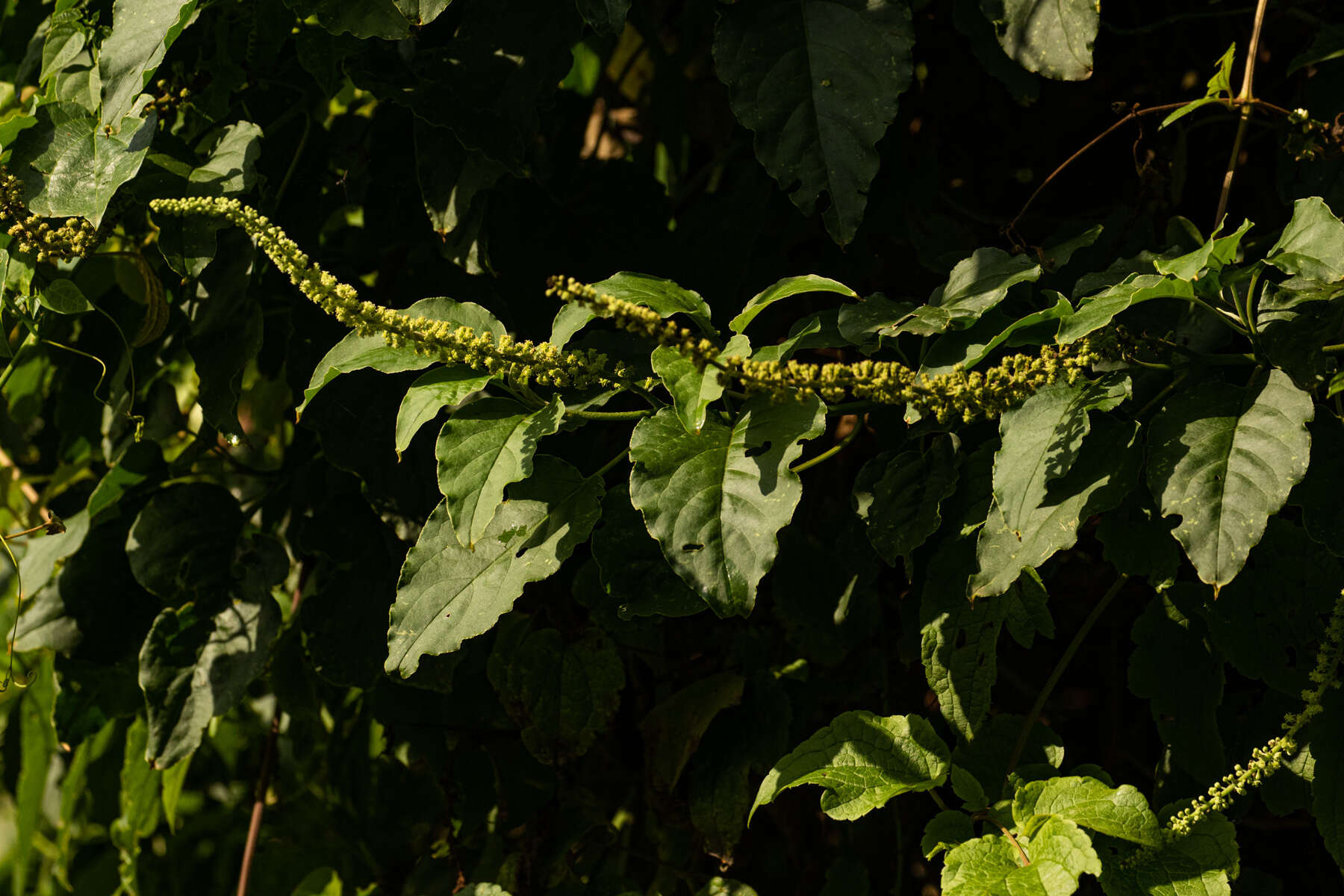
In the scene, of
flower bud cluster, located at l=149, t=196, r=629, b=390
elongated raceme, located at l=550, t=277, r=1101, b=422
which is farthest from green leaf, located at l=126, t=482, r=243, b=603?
elongated raceme, located at l=550, t=277, r=1101, b=422

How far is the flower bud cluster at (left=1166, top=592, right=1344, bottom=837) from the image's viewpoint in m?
0.93

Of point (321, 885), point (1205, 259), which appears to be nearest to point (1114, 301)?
point (1205, 259)

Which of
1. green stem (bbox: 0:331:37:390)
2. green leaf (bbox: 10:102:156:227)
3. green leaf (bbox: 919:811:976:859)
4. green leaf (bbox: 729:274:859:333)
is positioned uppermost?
green leaf (bbox: 10:102:156:227)

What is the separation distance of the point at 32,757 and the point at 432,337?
1.57 meters

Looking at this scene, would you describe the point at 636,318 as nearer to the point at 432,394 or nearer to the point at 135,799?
the point at 432,394

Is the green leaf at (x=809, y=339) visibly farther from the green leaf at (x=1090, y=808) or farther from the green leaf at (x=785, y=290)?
the green leaf at (x=1090, y=808)

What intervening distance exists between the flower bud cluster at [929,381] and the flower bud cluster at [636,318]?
0.07 ft

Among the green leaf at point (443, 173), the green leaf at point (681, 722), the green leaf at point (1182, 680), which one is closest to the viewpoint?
the green leaf at point (1182, 680)

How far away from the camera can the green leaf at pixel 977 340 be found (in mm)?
912

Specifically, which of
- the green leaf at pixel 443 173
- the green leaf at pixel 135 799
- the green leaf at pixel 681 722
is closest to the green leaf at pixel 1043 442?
the green leaf at pixel 681 722

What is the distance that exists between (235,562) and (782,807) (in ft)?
2.92

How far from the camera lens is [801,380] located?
2.84 ft

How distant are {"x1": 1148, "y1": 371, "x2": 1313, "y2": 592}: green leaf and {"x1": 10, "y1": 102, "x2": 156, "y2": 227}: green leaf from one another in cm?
104

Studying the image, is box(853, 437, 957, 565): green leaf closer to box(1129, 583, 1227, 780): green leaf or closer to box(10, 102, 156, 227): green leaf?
box(1129, 583, 1227, 780): green leaf
